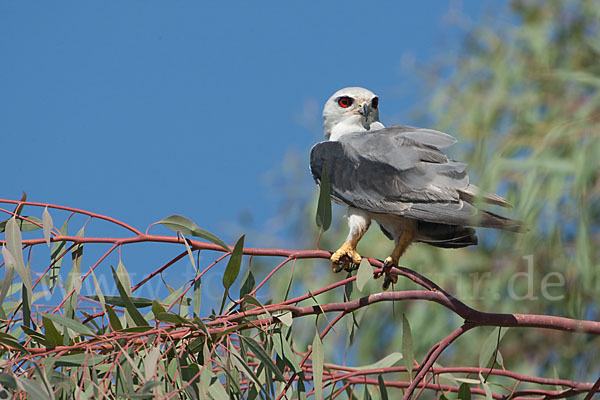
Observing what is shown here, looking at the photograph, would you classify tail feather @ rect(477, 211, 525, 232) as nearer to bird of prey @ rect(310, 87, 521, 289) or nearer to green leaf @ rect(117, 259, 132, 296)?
bird of prey @ rect(310, 87, 521, 289)

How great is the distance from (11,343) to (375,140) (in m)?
1.54

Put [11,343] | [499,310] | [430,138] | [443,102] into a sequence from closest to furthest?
1. [11,343]
2. [430,138]
3. [499,310]
4. [443,102]

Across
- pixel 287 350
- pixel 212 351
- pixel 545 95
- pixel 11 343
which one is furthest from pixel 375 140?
pixel 545 95

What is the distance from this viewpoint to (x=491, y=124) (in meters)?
4.80

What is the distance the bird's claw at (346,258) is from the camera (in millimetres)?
2725

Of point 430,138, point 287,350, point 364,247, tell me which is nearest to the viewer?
point 287,350

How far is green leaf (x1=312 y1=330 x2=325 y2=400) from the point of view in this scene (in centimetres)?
201

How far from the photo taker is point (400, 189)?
Result: 2795 millimetres

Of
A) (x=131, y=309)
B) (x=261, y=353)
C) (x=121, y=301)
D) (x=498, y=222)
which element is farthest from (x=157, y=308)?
(x=498, y=222)

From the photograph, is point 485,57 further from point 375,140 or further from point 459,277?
point 375,140

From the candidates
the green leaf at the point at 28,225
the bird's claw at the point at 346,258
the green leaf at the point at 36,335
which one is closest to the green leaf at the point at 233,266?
the green leaf at the point at 36,335

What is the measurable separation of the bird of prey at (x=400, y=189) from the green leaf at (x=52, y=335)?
0.99 meters

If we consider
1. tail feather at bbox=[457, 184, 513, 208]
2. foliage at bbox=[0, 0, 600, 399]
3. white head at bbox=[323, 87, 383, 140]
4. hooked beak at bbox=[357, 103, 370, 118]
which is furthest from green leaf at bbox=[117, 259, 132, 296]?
hooked beak at bbox=[357, 103, 370, 118]

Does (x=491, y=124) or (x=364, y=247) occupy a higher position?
(x=491, y=124)
